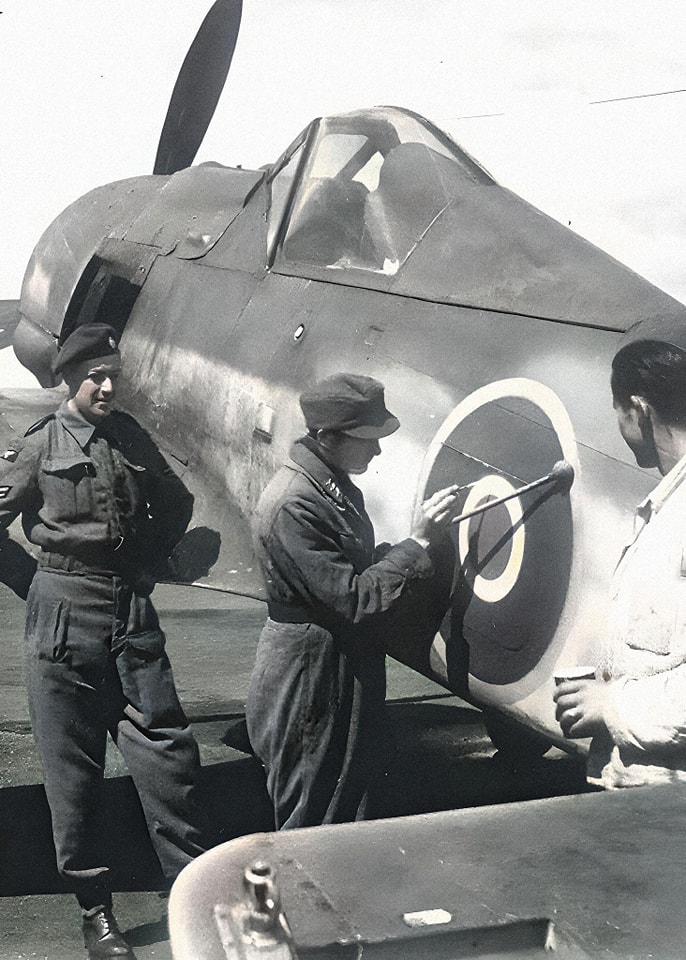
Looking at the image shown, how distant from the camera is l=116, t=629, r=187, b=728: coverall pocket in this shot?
4.38 m

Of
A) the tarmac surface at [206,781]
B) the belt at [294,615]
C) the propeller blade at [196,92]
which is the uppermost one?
the propeller blade at [196,92]

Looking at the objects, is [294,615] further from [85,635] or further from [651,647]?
[651,647]

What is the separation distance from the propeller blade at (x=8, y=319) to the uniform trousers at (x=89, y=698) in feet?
11.6

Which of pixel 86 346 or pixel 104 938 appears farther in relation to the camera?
pixel 86 346

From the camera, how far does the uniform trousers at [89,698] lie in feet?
14.1

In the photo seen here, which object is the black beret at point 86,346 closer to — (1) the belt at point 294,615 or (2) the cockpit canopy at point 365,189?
(2) the cockpit canopy at point 365,189

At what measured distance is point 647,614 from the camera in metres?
3.18

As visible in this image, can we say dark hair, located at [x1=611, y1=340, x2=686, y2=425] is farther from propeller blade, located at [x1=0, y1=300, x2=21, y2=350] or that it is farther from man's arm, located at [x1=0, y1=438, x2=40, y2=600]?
propeller blade, located at [x1=0, y1=300, x2=21, y2=350]

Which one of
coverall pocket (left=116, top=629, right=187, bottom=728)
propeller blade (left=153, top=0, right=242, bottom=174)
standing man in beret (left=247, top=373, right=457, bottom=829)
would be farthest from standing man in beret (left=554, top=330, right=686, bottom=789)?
propeller blade (left=153, top=0, right=242, bottom=174)

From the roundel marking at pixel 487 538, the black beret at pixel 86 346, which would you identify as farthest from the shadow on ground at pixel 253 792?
the black beret at pixel 86 346

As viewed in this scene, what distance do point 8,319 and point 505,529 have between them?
484cm

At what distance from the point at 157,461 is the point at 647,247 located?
7.51 ft

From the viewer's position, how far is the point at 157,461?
5.27 meters

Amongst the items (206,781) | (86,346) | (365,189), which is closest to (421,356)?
(365,189)
